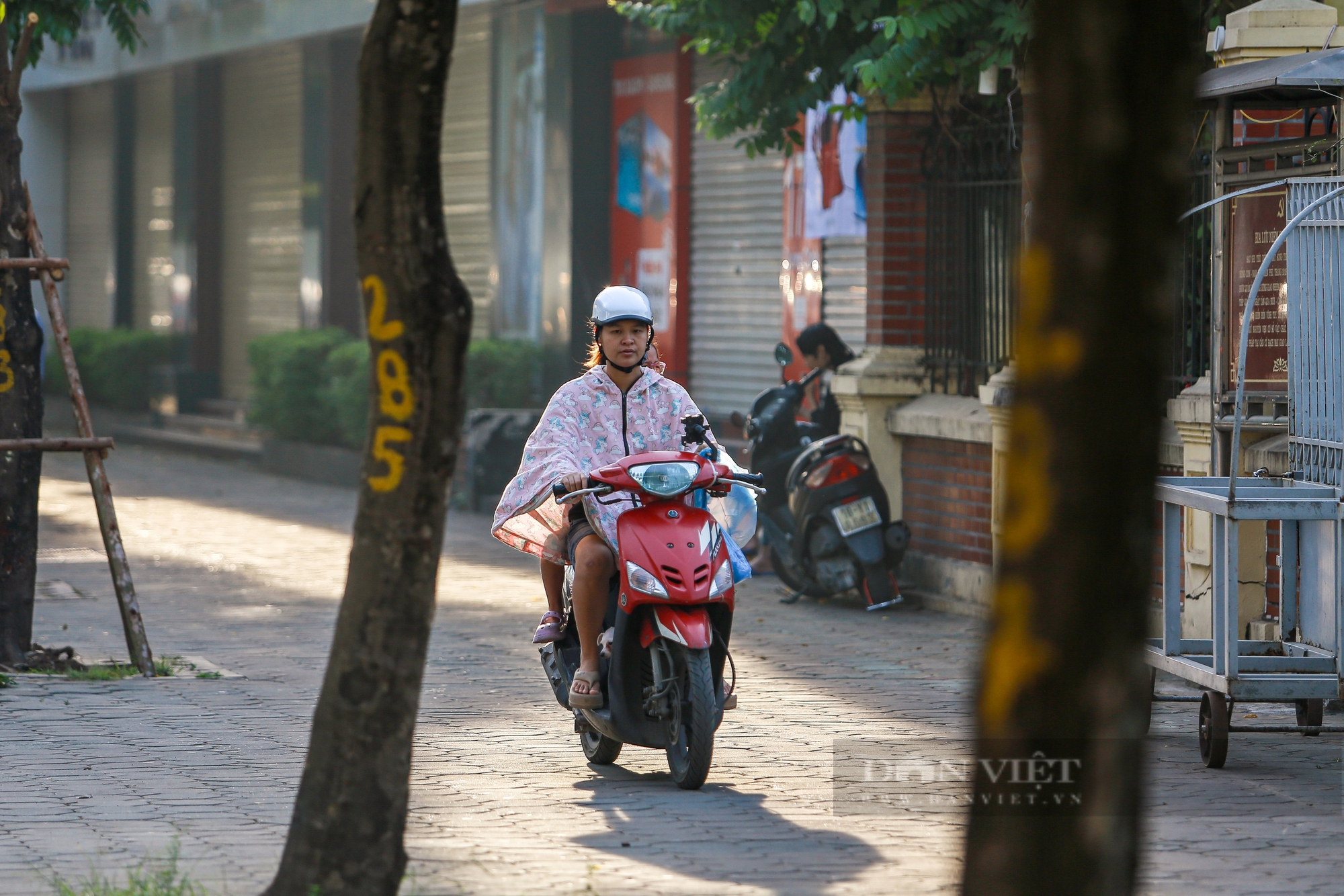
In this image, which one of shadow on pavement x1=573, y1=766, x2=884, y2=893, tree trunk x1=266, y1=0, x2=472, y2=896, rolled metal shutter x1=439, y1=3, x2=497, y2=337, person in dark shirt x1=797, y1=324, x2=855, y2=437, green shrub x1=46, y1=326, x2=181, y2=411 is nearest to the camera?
tree trunk x1=266, y1=0, x2=472, y2=896

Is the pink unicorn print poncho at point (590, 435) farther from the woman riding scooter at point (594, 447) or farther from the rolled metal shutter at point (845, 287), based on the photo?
the rolled metal shutter at point (845, 287)

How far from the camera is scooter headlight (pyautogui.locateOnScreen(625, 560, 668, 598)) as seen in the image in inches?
248

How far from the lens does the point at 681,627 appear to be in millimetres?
6277

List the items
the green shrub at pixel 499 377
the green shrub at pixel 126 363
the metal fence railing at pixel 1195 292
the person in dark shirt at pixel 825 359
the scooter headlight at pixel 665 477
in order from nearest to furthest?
the scooter headlight at pixel 665 477 < the metal fence railing at pixel 1195 292 < the person in dark shirt at pixel 825 359 < the green shrub at pixel 499 377 < the green shrub at pixel 126 363

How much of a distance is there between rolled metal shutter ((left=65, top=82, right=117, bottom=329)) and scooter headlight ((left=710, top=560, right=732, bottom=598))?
994 inches

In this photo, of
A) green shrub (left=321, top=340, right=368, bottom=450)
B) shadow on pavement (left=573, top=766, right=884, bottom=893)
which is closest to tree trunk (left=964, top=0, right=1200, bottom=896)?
shadow on pavement (left=573, top=766, right=884, bottom=893)

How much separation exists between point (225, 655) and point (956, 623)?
4.14 m

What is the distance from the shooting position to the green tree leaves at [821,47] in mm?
9984

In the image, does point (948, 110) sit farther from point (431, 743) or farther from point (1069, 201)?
point (1069, 201)

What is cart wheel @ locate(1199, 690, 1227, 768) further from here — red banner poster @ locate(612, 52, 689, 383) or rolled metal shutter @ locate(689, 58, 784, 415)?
red banner poster @ locate(612, 52, 689, 383)

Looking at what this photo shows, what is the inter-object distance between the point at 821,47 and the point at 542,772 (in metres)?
6.15

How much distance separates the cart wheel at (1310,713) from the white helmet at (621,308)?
3.00 m

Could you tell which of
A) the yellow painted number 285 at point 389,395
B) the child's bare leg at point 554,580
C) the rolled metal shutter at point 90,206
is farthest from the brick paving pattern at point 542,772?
the rolled metal shutter at point 90,206

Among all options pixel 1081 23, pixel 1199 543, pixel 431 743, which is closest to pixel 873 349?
pixel 1199 543
